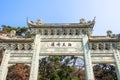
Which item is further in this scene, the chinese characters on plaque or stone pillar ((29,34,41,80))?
the chinese characters on plaque

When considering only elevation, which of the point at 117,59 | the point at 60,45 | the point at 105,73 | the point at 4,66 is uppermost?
the point at 105,73

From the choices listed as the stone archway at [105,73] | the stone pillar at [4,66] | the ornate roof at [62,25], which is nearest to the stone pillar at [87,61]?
the ornate roof at [62,25]

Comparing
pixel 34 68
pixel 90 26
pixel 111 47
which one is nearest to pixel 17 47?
pixel 34 68

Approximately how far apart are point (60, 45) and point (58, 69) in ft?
27.9

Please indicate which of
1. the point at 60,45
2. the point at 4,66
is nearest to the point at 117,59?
the point at 60,45

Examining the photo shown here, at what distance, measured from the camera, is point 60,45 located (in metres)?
11.4

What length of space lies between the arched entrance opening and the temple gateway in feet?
24.0

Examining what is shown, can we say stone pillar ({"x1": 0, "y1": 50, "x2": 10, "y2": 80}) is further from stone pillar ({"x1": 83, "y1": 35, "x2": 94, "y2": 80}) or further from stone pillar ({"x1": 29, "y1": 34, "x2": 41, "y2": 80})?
stone pillar ({"x1": 83, "y1": 35, "x2": 94, "y2": 80})

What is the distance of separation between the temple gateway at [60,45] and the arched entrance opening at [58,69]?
24.0 feet

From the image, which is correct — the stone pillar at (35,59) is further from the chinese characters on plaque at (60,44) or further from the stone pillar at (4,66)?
the stone pillar at (4,66)

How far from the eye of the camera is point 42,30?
1209 centimetres

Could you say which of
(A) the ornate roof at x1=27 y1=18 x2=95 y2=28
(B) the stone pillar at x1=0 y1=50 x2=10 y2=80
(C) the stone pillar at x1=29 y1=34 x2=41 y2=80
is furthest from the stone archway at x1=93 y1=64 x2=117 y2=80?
(B) the stone pillar at x1=0 y1=50 x2=10 y2=80

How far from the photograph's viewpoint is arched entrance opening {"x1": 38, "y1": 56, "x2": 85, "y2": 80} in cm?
1853

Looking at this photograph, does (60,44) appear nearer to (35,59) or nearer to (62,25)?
(62,25)
